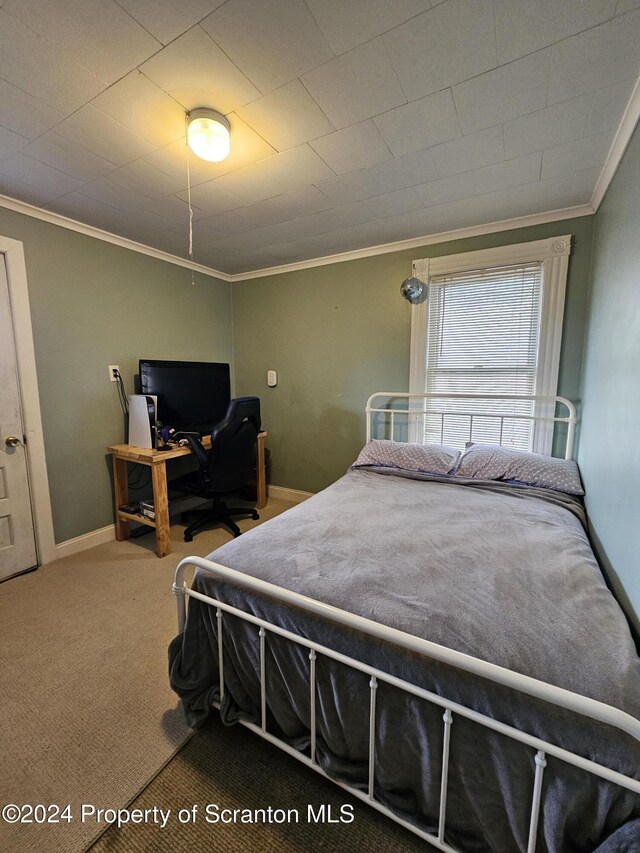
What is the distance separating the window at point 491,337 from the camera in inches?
96.5

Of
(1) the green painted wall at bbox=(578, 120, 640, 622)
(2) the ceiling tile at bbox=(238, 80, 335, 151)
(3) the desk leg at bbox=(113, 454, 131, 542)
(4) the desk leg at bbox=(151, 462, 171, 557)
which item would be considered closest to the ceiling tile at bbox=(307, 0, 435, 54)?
(2) the ceiling tile at bbox=(238, 80, 335, 151)

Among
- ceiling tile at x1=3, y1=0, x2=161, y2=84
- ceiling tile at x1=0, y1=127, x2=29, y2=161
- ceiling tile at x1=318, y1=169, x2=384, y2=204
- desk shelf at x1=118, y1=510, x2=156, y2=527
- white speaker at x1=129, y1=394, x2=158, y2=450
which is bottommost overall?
desk shelf at x1=118, y1=510, x2=156, y2=527

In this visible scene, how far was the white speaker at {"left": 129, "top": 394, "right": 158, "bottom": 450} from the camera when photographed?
2691 mm

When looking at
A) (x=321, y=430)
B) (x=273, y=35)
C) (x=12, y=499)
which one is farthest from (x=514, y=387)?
(x=12, y=499)

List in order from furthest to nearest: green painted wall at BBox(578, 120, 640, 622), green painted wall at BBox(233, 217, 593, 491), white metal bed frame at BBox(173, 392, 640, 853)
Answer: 1. green painted wall at BBox(233, 217, 593, 491)
2. green painted wall at BBox(578, 120, 640, 622)
3. white metal bed frame at BBox(173, 392, 640, 853)

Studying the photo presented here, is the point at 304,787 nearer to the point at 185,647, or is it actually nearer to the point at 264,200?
the point at 185,647

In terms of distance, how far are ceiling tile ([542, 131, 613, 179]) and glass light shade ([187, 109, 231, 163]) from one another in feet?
5.00

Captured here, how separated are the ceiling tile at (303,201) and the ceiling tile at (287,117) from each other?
0.43 m

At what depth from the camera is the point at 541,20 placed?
1073 mm

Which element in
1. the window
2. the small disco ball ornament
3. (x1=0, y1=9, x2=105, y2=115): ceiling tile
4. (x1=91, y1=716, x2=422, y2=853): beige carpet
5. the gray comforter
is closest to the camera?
the gray comforter

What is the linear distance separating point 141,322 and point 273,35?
7.73ft

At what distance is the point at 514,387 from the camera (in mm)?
2623

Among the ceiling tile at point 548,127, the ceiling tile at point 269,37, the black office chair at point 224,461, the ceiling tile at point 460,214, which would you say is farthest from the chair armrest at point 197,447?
the ceiling tile at point 548,127

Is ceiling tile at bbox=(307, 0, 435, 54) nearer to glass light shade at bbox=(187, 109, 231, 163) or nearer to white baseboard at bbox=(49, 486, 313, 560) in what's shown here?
glass light shade at bbox=(187, 109, 231, 163)
